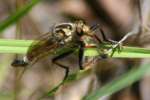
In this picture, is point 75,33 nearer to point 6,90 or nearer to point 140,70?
point 140,70

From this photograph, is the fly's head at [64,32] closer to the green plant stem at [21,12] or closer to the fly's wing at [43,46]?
the fly's wing at [43,46]

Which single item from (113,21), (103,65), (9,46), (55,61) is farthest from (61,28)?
(113,21)

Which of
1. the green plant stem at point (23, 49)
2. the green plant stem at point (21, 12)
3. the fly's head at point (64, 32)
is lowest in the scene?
the green plant stem at point (23, 49)

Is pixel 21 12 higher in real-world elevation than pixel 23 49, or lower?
higher

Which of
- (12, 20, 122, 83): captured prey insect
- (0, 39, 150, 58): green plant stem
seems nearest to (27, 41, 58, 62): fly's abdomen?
(12, 20, 122, 83): captured prey insect

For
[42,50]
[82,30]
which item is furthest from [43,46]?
[82,30]

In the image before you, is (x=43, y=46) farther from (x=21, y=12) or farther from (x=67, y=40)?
(x=21, y=12)

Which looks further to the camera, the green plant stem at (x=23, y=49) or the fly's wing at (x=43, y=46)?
the fly's wing at (x=43, y=46)

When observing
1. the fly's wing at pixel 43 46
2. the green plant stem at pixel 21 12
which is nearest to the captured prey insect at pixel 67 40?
the fly's wing at pixel 43 46

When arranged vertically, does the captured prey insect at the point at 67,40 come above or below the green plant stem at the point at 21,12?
below
